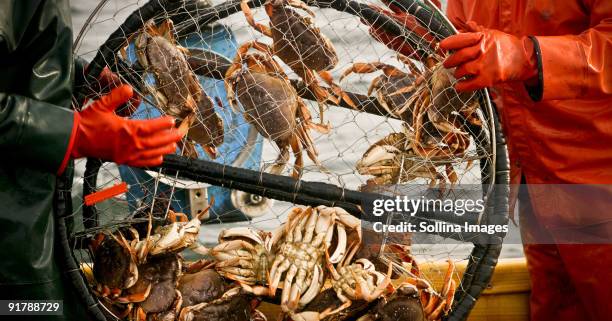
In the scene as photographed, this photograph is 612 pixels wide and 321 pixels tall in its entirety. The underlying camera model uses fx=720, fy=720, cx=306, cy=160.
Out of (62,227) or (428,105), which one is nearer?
(62,227)

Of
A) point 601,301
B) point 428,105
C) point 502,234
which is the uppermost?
point 428,105

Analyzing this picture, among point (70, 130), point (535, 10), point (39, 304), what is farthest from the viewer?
point (535, 10)

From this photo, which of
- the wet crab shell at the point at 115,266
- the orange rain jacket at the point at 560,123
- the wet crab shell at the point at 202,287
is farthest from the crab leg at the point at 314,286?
the orange rain jacket at the point at 560,123

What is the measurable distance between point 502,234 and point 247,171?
2.15 ft

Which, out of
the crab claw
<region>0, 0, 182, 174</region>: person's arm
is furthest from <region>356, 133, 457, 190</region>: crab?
<region>0, 0, 182, 174</region>: person's arm

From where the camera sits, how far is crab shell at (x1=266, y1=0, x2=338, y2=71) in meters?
1.90

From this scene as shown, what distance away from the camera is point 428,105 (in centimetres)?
190

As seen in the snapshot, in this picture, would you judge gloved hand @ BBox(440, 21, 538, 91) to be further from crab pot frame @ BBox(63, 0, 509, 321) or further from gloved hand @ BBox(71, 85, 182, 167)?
gloved hand @ BBox(71, 85, 182, 167)

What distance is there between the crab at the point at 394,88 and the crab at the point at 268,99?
0.63 ft

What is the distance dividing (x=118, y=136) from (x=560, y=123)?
53.9 inches

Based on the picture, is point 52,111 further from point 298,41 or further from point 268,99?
point 298,41

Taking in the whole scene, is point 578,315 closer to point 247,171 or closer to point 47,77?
point 247,171

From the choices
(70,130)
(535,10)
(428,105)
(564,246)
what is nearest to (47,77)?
(70,130)

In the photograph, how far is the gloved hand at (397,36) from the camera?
1852 millimetres
